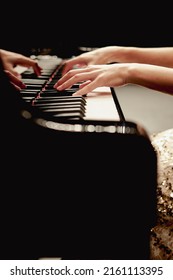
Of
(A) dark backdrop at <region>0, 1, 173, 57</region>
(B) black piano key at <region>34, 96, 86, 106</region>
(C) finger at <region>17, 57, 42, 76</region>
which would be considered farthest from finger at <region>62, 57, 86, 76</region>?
(A) dark backdrop at <region>0, 1, 173, 57</region>

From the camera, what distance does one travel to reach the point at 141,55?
175 cm

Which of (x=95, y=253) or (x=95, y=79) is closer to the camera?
(x=95, y=253)

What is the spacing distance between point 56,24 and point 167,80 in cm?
191

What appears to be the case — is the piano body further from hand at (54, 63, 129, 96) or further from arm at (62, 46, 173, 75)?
arm at (62, 46, 173, 75)

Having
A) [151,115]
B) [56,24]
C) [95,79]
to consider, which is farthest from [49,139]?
[151,115]

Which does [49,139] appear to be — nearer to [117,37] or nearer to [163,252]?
[163,252]

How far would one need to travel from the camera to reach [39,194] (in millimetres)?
864

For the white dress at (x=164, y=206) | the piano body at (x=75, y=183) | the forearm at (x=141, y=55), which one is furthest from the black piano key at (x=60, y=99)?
the forearm at (x=141, y=55)

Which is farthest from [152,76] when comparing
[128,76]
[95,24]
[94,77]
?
[95,24]

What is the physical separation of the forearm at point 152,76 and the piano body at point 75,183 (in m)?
0.31

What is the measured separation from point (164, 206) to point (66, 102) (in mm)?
417

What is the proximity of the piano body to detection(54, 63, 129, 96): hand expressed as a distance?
188 mm
